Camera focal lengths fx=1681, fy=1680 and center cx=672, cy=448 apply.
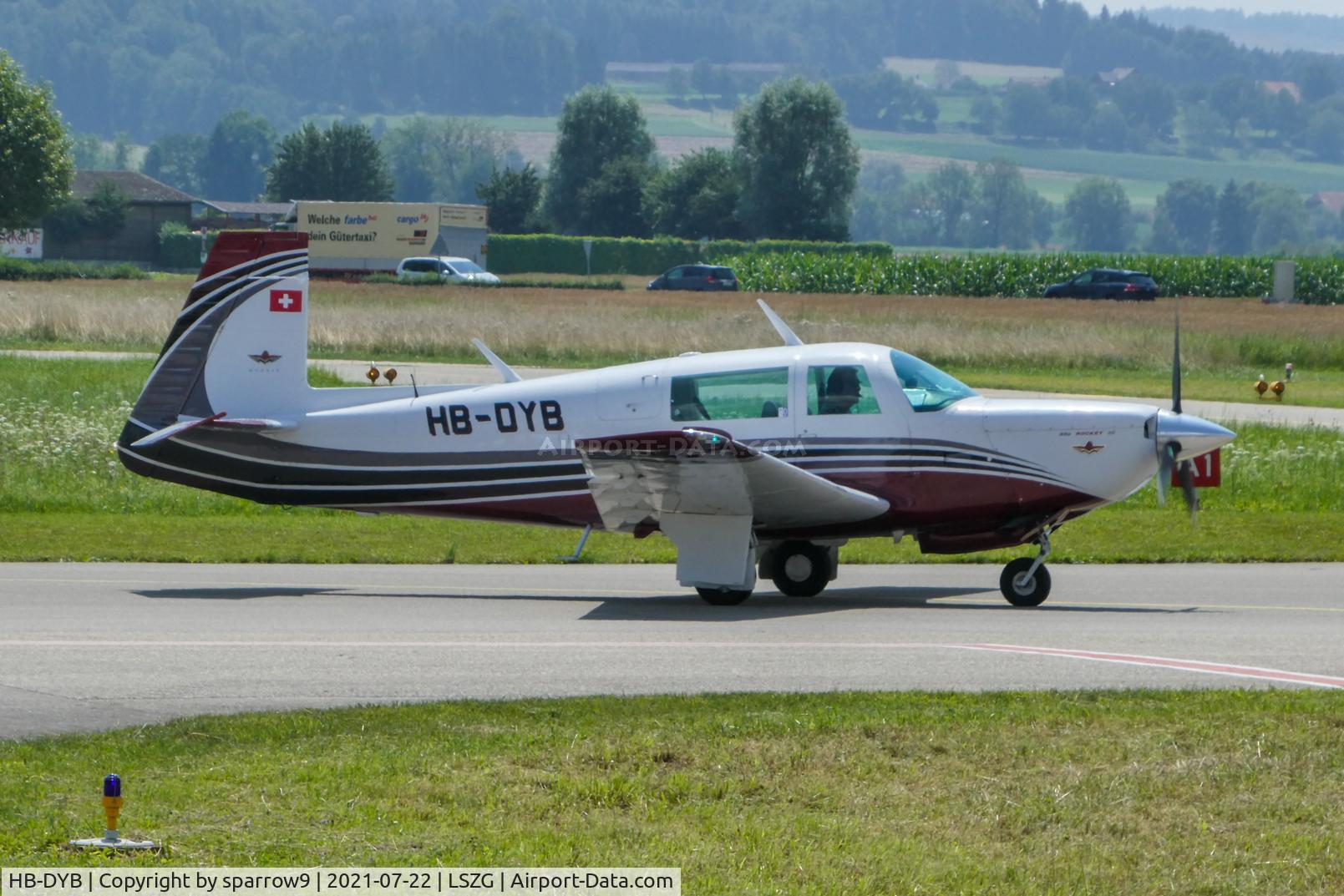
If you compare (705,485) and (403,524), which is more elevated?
(705,485)

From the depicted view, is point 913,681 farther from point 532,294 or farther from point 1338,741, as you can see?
point 532,294

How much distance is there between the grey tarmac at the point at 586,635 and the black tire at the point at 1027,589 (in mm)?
196

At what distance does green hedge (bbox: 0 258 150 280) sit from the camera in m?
71.1

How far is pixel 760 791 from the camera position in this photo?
7.22 meters

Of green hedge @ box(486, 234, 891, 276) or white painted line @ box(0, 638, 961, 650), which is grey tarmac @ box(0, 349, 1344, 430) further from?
green hedge @ box(486, 234, 891, 276)

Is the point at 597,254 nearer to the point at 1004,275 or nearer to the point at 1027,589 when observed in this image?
the point at 1004,275

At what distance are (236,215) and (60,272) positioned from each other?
4684cm

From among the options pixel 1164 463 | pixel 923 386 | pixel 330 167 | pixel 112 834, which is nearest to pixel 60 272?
pixel 330 167

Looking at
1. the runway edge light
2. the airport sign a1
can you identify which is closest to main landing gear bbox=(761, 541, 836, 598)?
the runway edge light

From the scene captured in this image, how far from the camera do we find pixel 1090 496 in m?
13.0

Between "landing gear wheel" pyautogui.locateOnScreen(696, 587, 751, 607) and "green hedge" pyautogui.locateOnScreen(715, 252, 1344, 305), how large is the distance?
57602 millimetres

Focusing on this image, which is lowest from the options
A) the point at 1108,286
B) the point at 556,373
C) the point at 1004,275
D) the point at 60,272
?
the point at 556,373

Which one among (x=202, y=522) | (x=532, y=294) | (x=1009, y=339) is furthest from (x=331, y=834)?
(x=532, y=294)

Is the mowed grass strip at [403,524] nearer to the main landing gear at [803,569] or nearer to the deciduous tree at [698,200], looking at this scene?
the main landing gear at [803,569]
